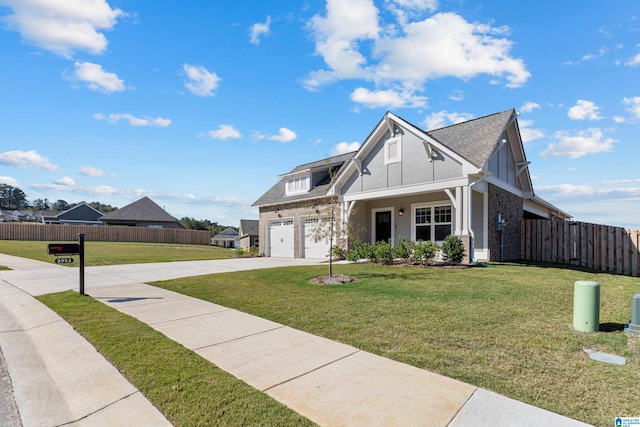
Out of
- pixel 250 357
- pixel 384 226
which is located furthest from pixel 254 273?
pixel 384 226

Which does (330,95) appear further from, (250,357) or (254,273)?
(250,357)

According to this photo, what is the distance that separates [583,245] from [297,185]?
48.0 feet

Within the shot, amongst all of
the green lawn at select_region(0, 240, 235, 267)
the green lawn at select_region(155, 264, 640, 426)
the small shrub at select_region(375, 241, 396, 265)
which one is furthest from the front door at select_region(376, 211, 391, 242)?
the green lawn at select_region(0, 240, 235, 267)

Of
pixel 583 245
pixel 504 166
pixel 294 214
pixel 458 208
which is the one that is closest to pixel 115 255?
pixel 294 214

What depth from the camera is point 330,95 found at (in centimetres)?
1511

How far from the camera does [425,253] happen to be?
1202 centimetres

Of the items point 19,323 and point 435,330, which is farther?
point 19,323

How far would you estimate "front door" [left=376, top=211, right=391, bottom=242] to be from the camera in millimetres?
16906

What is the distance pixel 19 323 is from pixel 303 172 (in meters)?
15.4

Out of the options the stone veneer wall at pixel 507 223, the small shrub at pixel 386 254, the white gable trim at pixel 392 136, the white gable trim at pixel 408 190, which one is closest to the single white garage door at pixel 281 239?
the white gable trim at pixel 392 136

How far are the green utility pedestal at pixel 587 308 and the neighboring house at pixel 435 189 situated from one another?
7414 mm

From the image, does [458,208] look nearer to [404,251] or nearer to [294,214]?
[404,251]

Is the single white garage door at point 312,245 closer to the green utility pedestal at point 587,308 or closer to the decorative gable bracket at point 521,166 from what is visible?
the decorative gable bracket at point 521,166

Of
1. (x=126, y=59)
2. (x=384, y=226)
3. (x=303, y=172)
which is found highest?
(x=126, y=59)
